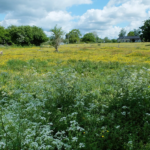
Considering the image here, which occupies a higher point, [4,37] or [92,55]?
[4,37]

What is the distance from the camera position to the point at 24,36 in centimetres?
5888

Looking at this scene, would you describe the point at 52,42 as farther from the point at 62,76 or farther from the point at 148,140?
the point at 148,140

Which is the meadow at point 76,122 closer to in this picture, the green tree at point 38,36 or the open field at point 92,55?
the open field at point 92,55

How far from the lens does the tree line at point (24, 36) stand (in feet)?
193

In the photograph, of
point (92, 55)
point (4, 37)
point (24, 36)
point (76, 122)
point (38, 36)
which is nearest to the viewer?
point (76, 122)

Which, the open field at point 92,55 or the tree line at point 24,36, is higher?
the tree line at point 24,36

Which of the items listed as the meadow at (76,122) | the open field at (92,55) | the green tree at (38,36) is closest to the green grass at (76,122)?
the meadow at (76,122)

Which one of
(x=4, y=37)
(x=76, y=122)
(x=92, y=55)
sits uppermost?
(x=4, y=37)

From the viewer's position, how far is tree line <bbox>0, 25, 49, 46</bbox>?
193 feet

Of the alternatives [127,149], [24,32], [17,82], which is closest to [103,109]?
[127,149]

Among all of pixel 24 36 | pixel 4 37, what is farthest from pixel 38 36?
pixel 4 37

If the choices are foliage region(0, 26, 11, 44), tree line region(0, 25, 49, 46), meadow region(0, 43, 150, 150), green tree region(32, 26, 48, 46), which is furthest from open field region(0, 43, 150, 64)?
foliage region(0, 26, 11, 44)

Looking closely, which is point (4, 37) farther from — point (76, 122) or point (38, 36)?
point (76, 122)

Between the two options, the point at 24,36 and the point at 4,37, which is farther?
the point at 4,37
